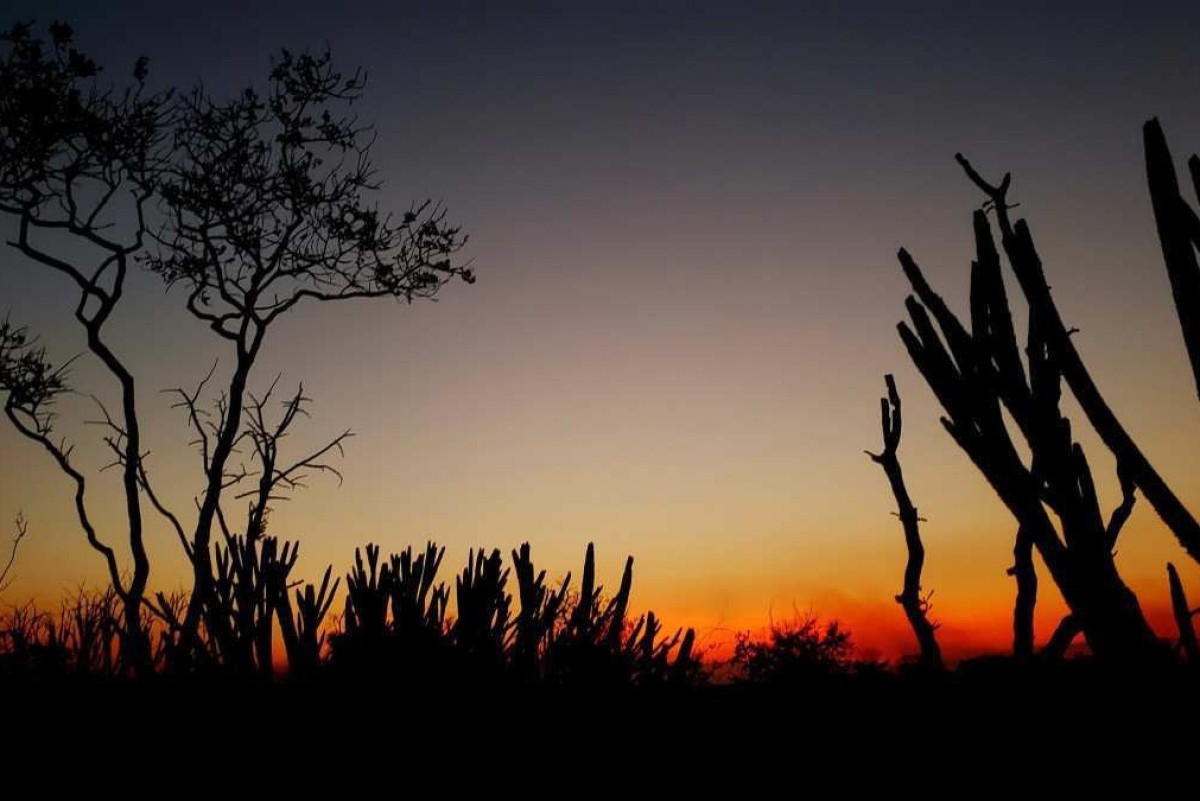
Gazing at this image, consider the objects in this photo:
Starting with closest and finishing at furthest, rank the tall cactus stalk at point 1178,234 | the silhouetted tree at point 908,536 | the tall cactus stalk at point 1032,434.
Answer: the tall cactus stalk at point 1178,234, the tall cactus stalk at point 1032,434, the silhouetted tree at point 908,536

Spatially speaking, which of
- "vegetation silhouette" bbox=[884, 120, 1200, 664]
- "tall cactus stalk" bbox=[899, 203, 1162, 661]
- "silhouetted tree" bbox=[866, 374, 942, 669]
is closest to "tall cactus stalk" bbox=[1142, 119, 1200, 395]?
"vegetation silhouette" bbox=[884, 120, 1200, 664]

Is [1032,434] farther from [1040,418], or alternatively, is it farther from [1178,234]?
[1178,234]

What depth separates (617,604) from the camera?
253 inches

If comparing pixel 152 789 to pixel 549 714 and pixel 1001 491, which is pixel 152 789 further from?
pixel 1001 491

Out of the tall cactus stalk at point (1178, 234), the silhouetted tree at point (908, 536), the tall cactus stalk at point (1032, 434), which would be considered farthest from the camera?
the silhouetted tree at point (908, 536)

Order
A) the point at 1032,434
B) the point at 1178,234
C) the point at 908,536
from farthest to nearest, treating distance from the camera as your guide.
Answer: the point at 908,536 → the point at 1032,434 → the point at 1178,234

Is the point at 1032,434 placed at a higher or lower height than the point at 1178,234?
lower

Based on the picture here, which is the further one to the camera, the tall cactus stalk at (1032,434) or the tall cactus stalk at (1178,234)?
the tall cactus stalk at (1032,434)

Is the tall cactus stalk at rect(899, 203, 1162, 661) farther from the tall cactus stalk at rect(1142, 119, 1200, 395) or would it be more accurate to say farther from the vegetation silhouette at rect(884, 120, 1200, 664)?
the tall cactus stalk at rect(1142, 119, 1200, 395)

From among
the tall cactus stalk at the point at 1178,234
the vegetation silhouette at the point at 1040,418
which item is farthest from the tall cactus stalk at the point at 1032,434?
the tall cactus stalk at the point at 1178,234

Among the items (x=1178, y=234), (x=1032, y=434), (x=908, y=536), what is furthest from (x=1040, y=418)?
(x=908, y=536)

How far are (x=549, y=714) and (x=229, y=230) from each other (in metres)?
16.8

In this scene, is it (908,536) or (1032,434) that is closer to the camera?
(1032,434)

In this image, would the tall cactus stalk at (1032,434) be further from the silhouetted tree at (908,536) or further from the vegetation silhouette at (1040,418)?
the silhouetted tree at (908,536)
